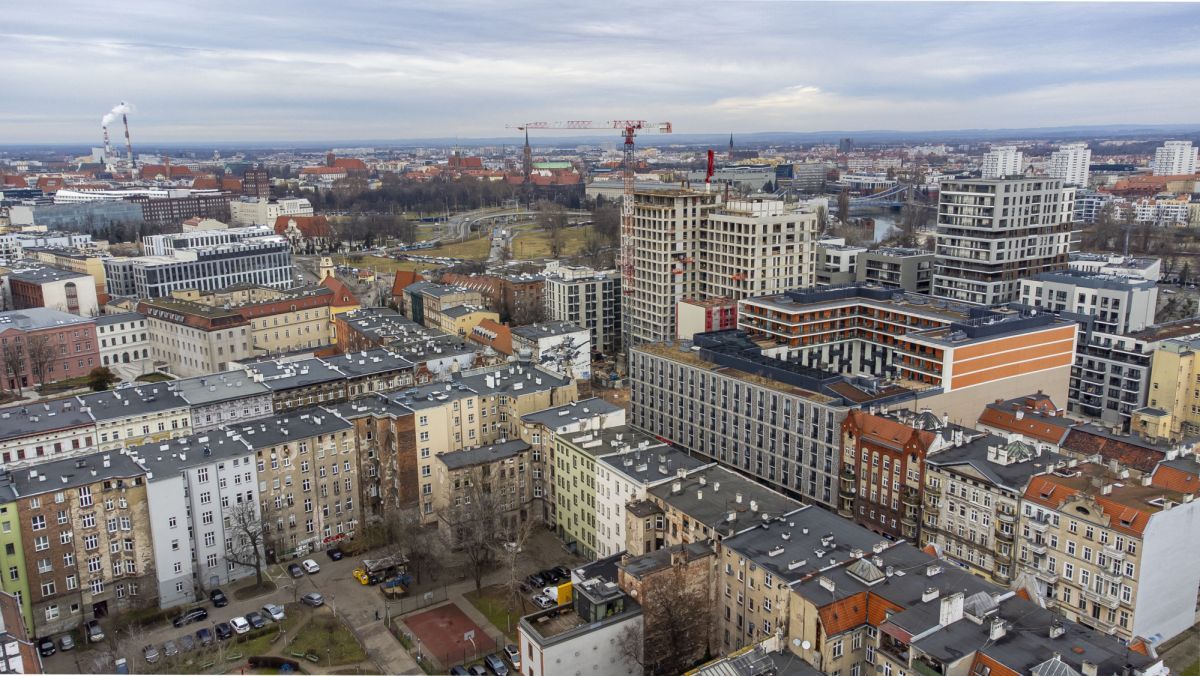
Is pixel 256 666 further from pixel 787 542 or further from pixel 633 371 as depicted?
pixel 633 371

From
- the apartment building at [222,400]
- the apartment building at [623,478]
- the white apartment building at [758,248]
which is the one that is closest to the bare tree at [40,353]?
the apartment building at [222,400]

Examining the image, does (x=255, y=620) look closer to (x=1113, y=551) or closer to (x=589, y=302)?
(x=1113, y=551)

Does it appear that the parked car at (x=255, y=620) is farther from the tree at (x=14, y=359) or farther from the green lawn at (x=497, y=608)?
the tree at (x=14, y=359)

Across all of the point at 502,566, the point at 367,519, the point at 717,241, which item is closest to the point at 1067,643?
the point at 502,566

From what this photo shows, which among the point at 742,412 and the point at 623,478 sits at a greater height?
the point at 742,412

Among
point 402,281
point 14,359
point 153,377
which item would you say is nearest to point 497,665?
point 153,377

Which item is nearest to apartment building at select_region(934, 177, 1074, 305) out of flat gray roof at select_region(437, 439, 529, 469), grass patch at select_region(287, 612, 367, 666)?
flat gray roof at select_region(437, 439, 529, 469)
